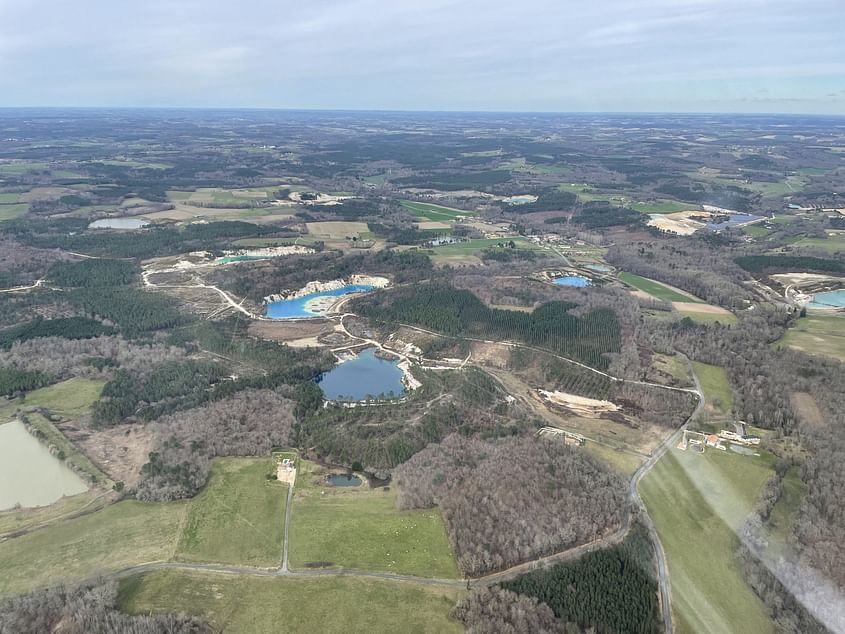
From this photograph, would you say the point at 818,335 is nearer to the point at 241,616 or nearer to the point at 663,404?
the point at 663,404

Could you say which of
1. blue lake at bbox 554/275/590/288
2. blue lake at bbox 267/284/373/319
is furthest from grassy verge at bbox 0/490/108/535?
blue lake at bbox 554/275/590/288

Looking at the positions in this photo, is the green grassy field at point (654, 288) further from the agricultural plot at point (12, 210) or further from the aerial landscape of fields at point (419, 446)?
the agricultural plot at point (12, 210)

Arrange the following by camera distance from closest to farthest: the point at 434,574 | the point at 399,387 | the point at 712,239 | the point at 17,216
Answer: the point at 434,574 < the point at 399,387 < the point at 712,239 < the point at 17,216

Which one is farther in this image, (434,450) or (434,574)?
(434,450)

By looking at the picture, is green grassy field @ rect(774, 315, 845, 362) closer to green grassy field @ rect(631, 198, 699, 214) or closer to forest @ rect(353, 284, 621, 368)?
forest @ rect(353, 284, 621, 368)

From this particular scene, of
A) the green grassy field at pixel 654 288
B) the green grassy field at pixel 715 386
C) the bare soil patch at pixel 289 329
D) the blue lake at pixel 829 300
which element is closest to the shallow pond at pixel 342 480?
the bare soil patch at pixel 289 329

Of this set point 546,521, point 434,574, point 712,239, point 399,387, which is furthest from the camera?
point 712,239

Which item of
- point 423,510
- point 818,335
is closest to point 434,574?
point 423,510
